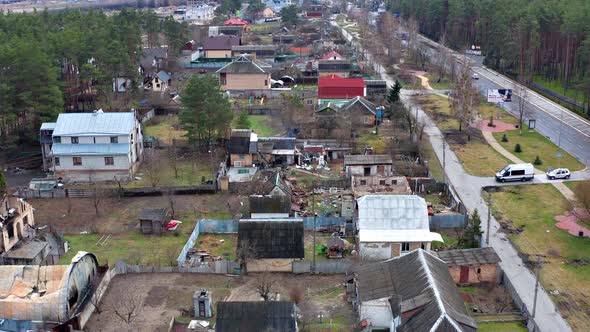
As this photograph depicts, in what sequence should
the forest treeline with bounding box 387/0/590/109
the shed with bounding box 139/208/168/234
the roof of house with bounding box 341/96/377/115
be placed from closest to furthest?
the shed with bounding box 139/208/168/234 → the roof of house with bounding box 341/96/377/115 → the forest treeline with bounding box 387/0/590/109

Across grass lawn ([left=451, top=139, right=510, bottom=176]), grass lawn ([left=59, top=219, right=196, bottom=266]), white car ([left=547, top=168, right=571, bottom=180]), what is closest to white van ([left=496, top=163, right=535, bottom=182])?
white car ([left=547, top=168, right=571, bottom=180])

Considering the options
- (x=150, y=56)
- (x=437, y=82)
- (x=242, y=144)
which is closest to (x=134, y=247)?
(x=242, y=144)

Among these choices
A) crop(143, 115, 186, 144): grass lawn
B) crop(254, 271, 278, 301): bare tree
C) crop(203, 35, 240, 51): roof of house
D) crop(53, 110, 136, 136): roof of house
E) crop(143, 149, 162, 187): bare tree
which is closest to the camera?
crop(254, 271, 278, 301): bare tree

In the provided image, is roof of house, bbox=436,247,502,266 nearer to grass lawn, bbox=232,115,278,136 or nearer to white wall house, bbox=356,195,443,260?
white wall house, bbox=356,195,443,260

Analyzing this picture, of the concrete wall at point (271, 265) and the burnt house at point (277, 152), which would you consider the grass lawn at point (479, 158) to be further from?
the concrete wall at point (271, 265)

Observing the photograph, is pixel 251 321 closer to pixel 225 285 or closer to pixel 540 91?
pixel 225 285

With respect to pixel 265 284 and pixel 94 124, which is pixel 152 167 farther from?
pixel 265 284
